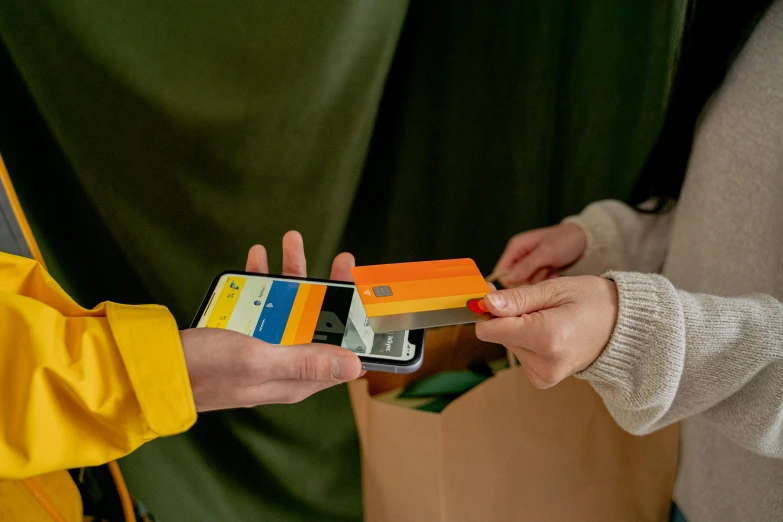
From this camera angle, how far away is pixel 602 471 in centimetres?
56

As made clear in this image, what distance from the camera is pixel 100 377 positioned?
332 millimetres

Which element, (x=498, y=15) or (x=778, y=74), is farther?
(x=498, y=15)

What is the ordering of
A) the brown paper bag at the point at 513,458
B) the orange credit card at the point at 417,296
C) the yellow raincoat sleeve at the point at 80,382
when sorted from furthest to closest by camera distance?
the brown paper bag at the point at 513,458
the orange credit card at the point at 417,296
the yellow raincoat sleeve at the point at 80,382

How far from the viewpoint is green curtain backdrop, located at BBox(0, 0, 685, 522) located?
54 cm

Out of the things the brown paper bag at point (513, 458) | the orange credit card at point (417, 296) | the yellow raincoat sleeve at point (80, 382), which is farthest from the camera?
the brown paper bag at point (513, 458)

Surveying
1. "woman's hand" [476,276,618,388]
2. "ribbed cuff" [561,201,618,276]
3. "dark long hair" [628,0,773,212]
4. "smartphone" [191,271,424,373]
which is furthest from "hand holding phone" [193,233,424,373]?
"dark long hair" [628,0,773,212]

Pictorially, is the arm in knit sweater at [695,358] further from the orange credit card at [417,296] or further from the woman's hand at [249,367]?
the woman's hand at [249,367]

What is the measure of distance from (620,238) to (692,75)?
0.19m

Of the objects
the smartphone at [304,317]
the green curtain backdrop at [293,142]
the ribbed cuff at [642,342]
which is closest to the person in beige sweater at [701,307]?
the ribbed cuff at [642,342]

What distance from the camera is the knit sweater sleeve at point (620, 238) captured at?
0.59m

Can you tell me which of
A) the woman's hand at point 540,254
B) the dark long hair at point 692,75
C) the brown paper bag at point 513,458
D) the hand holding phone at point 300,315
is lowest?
the brown paper bag at point 513,458

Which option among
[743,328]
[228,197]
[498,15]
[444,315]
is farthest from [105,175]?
[743,328]

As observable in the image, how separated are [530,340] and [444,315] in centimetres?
8

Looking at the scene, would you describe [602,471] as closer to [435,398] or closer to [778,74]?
[435,398]
